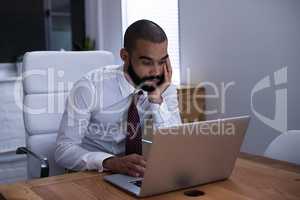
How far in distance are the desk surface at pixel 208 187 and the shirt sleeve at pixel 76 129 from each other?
20 cm

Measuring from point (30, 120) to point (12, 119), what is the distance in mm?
1997

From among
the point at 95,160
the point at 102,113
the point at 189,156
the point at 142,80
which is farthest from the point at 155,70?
the point at 189,156

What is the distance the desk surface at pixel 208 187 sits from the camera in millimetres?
1215

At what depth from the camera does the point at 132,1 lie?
4.26m

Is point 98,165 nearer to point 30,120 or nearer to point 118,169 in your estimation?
point 118,169

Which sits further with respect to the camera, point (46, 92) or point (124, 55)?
point (46, 92)

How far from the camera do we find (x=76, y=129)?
1781 mm

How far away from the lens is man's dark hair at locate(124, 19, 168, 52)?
1685 mm

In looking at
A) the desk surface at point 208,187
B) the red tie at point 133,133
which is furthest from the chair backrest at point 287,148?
the red tie at point 133,133

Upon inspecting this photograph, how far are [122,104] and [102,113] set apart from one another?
11cm

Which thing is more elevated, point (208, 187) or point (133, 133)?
point (133, 133)

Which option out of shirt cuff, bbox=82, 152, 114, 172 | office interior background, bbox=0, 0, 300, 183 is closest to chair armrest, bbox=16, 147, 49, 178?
shirt cuff, bbox=82, 152, 114, 172

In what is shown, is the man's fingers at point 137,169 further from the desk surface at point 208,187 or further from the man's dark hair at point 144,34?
the man's dark hair at point 144,34

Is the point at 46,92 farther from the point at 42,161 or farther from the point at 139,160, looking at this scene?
the point at 139,160
